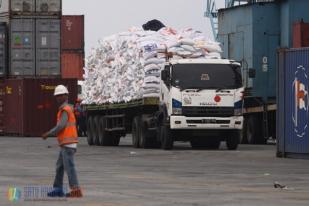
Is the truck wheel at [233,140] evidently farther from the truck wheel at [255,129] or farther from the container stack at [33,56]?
the container stack at [33,56]

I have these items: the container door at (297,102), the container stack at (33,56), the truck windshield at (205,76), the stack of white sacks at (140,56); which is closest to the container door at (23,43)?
the container stack at (33,56)

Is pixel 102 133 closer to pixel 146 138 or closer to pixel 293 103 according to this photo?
pixel 146 138

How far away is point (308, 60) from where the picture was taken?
26.8 metres

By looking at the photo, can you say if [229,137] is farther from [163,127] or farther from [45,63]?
[45,63]

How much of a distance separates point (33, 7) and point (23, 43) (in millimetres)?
1686

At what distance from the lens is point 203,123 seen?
101 ft

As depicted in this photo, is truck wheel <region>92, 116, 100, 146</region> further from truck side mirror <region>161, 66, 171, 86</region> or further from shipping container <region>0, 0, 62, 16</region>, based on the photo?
shipping container <region>0, 0, 62, 16</region>

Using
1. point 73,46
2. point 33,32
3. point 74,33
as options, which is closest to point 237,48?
point 33,32

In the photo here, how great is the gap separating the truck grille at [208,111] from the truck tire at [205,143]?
212 centimetres

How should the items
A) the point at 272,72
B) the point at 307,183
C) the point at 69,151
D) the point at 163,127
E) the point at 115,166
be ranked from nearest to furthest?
the point at 69,151, the point at 307,183, the point at 115,166, the point at 163,127, the point at 272,72

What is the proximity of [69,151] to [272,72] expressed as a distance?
2146 cm

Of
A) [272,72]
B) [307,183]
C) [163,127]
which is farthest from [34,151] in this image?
[307,183]

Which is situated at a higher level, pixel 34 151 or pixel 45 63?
pixel 45 63

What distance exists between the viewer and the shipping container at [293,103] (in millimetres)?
27188
